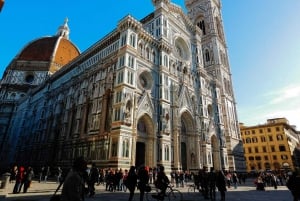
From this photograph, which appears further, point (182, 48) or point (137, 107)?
point (182, 48)

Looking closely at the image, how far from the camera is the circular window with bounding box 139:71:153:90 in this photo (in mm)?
23234

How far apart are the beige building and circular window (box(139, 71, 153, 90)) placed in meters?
50.0

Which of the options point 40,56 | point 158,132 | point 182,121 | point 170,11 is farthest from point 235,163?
point 40,56

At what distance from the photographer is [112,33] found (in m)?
24.4

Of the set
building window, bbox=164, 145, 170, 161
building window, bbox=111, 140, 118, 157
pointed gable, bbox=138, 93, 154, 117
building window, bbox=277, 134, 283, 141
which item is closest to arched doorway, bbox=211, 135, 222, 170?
building window, bbox=164, 145, 170, 161

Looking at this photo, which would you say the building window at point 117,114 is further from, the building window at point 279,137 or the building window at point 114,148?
the building window at point 279,137

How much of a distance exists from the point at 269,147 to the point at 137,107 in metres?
52.9

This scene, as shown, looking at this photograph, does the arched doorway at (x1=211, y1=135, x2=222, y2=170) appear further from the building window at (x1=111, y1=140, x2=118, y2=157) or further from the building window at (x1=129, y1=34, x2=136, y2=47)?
the building window at (x1=129, y1=34, x2=136, y2=47)

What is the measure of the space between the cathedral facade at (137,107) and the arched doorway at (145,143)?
0.34ft

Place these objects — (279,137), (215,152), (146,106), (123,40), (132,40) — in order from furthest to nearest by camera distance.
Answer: (279,137), (215,152), (132,40), (123,40), (146,106)

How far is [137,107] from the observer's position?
66.7ft

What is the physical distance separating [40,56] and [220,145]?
54028 mm

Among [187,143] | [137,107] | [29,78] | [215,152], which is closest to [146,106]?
[137,107]

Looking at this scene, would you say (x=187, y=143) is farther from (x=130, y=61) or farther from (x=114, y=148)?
(x=130, y=61)
